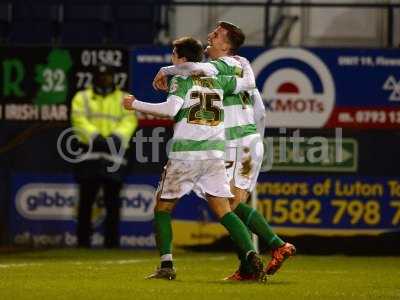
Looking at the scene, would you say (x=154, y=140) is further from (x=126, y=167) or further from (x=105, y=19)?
(x=105, y=19)

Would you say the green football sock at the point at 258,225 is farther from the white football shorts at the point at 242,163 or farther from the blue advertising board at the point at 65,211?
the blue advertising board at the point at 65,211

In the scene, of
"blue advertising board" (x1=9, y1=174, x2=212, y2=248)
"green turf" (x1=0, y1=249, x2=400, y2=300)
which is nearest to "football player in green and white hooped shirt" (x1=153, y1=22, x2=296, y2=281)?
"green turf" (x1=0, y1=249, x2=400, y2=300)

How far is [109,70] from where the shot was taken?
48.3 ft

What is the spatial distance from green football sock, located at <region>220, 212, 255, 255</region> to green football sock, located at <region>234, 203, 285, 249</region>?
17.7 inches

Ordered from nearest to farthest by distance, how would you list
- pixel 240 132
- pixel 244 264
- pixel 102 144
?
pixel 244 264 < pixel 240 132 < pixel 102 144

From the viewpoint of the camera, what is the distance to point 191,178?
912 centimetres

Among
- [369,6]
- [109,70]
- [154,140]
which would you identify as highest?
[369,6]

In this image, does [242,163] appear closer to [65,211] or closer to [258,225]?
[258,225]

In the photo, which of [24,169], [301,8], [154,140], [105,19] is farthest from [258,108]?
[105,19]

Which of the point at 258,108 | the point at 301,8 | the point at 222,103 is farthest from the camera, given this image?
the point at 301,8

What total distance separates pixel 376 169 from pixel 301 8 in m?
3.11

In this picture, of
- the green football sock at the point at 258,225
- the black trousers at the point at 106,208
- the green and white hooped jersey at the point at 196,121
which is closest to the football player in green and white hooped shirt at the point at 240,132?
the green football sock at the point at 258,225

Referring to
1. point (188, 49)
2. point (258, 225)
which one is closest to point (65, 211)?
point (258, 225)

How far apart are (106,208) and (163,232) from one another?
19.0 ft
